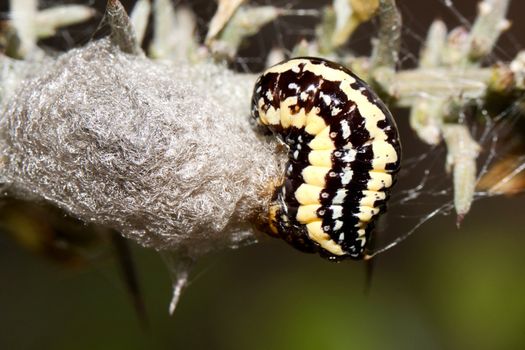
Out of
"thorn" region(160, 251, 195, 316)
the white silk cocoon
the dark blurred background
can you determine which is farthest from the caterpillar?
the dark blurred background

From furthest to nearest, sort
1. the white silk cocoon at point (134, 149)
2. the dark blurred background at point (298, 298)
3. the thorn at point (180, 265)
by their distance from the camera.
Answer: the dark blurred background at point (298, 298) < the thorn at point (180, 265) < the white silk cocoon at point (134, 149)

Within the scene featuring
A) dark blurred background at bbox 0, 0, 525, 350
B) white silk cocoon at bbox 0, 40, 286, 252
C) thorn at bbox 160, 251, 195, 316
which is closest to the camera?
white silk cocoon at bbox 0, 40, 286, 252

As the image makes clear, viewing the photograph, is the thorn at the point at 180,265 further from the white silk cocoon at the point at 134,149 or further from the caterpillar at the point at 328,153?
the caterpillar at the point at 328,153

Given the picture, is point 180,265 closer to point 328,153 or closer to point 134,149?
point 134,149

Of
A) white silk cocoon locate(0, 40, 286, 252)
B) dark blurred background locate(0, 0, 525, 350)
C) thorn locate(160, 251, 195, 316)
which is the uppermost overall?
white silk cocoon locate(0, 40, 286, 252)

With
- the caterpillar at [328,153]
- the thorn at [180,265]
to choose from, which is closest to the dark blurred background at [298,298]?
the thorn at [180,265]

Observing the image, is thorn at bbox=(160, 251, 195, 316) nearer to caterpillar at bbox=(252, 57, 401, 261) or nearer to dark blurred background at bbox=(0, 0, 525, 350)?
caterpillar at bbox=(252, 57, 401, 261)

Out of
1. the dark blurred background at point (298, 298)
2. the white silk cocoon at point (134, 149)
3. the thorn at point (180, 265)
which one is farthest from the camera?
the dark blurred background at point (298, 298)
